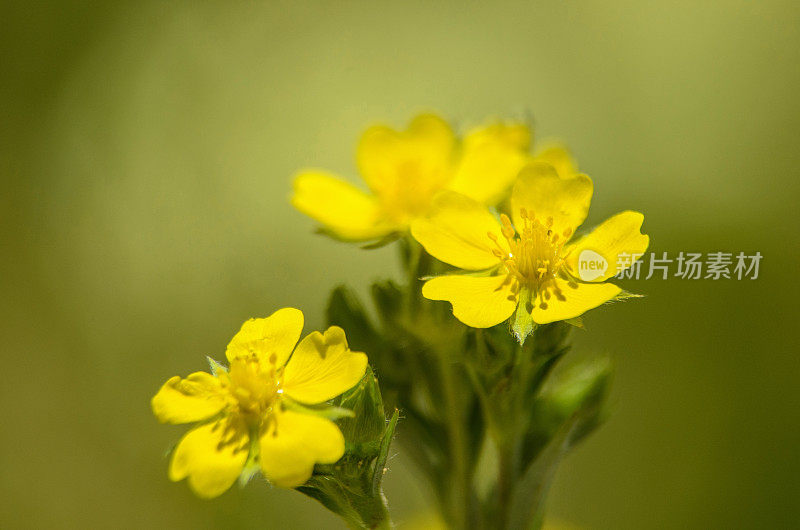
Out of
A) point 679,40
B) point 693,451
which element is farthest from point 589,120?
point 693,451

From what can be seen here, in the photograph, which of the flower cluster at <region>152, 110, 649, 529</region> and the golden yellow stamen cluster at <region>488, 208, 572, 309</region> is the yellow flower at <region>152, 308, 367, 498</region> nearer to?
the flower cluster at <region>152, 110, 649, 529</region>

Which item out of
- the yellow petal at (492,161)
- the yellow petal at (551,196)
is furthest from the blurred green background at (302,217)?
the yellow petal at (551,196)

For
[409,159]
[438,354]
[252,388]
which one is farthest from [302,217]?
[252,388]

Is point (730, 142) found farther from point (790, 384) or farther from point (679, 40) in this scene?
point (790, 384)

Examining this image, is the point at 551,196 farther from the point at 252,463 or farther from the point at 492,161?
the point at 252,463

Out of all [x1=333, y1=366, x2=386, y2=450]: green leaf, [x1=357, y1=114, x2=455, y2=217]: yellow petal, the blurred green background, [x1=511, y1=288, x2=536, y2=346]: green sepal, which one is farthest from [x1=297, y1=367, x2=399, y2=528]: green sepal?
the blurred green background
